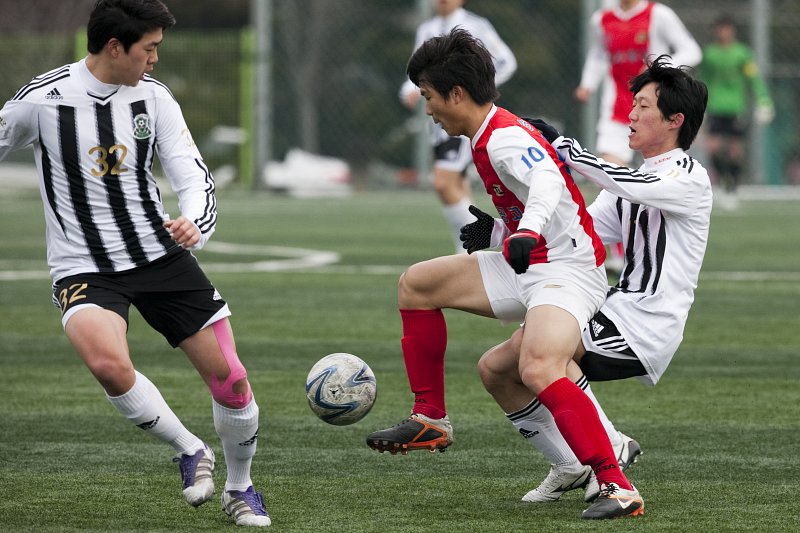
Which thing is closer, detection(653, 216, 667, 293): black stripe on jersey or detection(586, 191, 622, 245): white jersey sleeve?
detection(653, 216, 667, 293): black stripe on jersey

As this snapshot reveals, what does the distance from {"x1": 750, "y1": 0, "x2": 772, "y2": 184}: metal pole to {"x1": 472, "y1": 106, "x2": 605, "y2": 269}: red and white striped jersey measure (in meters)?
18.8

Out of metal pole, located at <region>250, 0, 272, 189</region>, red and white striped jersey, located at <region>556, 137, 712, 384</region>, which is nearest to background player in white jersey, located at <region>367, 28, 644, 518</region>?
red and white striped jersey, located at <region>556, 137, 712, 384</region>

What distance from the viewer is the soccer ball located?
4922 mm

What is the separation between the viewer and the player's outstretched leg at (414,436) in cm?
477

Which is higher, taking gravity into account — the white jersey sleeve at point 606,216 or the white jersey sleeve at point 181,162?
the white jersey sleeve at point 181,162

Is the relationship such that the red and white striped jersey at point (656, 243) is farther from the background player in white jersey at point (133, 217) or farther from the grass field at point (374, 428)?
the background player in white jersey at point (133, 217)

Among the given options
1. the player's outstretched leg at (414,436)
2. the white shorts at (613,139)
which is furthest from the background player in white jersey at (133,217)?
the white shorts at (613,139)

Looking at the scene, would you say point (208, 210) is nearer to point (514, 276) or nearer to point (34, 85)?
point (34, 85)

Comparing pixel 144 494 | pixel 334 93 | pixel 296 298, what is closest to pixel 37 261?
pixel 296 298

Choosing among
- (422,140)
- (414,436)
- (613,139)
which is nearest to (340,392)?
(414,436)

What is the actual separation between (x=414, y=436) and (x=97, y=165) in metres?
1.38

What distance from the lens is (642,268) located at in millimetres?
4949

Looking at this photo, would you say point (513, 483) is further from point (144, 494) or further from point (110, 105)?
point (110, 105)

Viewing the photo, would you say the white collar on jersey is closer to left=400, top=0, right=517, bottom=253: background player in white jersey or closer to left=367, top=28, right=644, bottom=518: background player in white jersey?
left=367, top=28, right=644, bottom=518: background player in white jersey
